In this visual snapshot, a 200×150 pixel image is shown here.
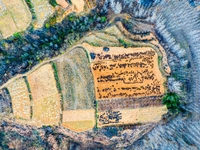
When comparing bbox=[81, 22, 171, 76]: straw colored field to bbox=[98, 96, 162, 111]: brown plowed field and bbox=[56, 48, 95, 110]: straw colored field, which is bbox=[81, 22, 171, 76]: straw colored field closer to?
bbox=[56, 48, 95, 110]: straw colored field

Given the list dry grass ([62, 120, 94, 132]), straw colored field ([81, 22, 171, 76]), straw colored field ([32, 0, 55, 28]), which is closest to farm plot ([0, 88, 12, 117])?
dry grass ([62, 120, 94, 132])

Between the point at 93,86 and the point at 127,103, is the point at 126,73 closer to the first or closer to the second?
the point at 127,103

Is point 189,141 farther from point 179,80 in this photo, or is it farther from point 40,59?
point 40,59

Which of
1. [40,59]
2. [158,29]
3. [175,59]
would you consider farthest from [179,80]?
[40,59]

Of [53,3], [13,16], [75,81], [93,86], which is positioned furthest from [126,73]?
[13,16]

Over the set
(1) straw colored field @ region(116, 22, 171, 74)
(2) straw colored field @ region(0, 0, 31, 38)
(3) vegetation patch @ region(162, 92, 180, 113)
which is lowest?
(3) vegetation patch @ region(162, 92, 180, 113)

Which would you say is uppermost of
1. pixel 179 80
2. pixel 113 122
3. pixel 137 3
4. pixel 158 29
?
pixel 137 3
